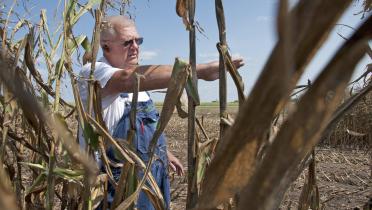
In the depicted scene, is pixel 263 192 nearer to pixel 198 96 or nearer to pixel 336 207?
pixel 198 96

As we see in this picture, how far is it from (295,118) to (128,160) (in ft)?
1.97

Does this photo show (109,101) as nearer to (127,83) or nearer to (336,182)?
(127,83)

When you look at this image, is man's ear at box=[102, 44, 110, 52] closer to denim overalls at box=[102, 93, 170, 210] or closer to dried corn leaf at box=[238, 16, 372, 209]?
denim overalls at box=[102, 93, 170, 210]

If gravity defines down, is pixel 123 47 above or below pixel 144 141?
above

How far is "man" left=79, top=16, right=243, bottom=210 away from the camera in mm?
1312

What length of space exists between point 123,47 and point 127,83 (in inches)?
11.6

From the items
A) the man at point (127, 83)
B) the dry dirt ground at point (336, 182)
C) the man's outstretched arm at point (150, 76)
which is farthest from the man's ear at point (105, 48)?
the dry dirt ground at point (336, 182)

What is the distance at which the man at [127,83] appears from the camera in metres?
1.31

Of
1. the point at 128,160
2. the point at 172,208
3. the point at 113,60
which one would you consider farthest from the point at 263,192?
the point at 172,208

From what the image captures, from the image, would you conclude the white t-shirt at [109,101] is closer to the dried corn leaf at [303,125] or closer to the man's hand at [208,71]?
the man's hand at [208,71]

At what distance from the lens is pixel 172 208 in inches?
108

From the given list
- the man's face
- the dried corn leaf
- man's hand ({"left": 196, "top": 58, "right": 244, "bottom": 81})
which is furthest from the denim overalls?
Result: the dried corn leaf

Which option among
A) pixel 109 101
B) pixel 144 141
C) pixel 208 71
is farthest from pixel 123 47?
pixel 208 71

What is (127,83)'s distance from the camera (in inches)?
53.2
